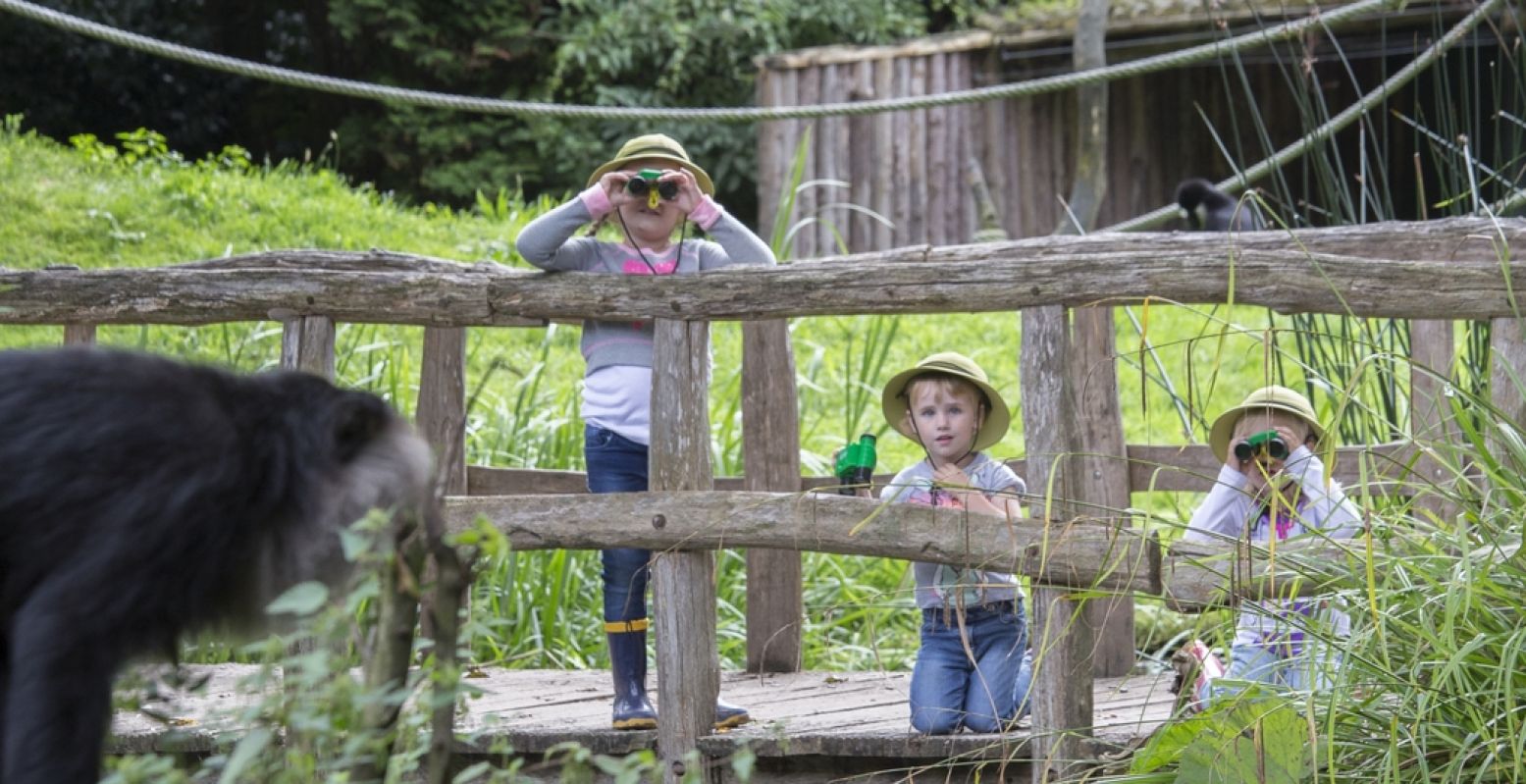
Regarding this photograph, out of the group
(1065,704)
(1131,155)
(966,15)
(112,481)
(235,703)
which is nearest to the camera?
(112,481)

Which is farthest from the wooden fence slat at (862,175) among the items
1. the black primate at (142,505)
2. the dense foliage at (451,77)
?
the black primate at (142,505)

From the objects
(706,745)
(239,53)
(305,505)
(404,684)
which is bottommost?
(706,745)

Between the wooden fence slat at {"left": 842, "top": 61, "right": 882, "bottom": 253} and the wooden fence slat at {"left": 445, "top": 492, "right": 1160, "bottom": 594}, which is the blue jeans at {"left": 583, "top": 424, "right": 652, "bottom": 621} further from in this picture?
the wooden fence slat at {"left": 842, "top": 61, "right": 882, "bottom": 253}

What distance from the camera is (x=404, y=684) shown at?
1.58m

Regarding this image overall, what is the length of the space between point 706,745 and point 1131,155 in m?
9.79

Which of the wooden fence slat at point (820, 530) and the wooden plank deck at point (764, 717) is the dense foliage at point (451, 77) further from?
the wooden fence slat at point (820, 530)

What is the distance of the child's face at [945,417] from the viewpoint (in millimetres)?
3799

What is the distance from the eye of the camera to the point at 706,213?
12.7ft

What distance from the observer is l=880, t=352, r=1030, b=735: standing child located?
3617 millimetres

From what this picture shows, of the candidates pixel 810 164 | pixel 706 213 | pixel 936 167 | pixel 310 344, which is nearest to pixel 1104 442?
pixel 706 213

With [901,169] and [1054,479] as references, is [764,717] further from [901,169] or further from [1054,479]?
[901,169]

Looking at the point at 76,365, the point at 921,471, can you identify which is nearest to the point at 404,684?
the point at 76,365

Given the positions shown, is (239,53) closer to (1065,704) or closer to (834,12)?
(834,12)

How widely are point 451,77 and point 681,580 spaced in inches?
402
